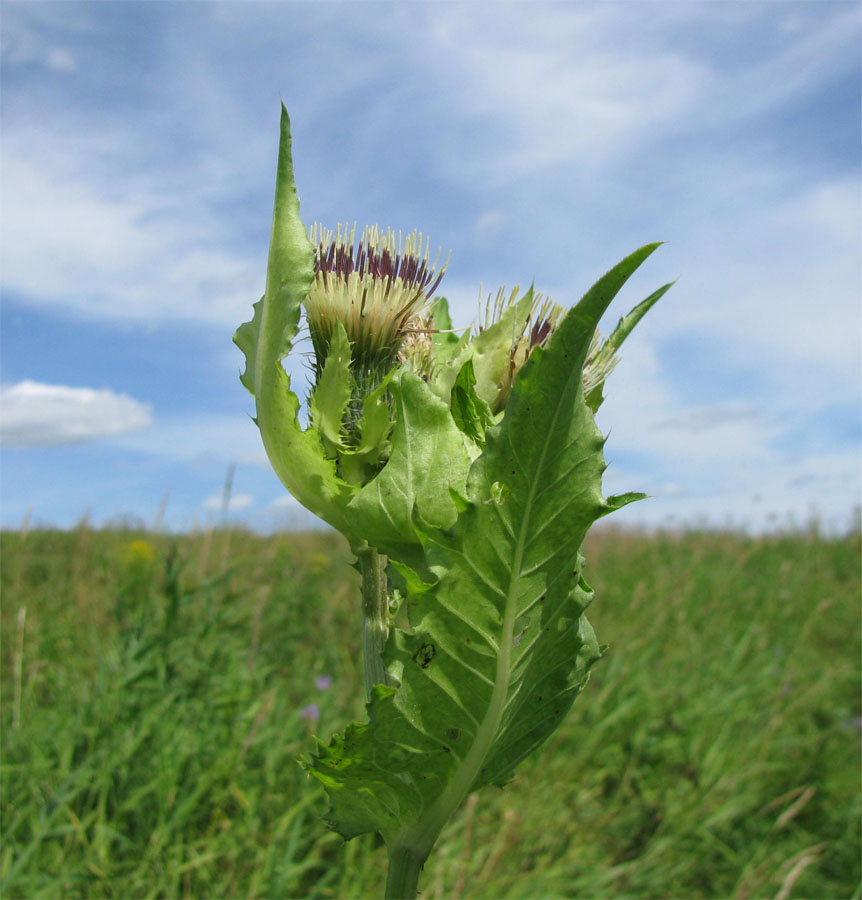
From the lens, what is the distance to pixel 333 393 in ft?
4.10

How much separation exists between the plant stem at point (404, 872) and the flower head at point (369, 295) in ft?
2.75

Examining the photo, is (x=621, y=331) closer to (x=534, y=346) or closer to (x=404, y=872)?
(x=534, y=346)

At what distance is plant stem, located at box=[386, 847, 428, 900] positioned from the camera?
1.26 meters

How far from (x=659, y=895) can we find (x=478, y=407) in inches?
159

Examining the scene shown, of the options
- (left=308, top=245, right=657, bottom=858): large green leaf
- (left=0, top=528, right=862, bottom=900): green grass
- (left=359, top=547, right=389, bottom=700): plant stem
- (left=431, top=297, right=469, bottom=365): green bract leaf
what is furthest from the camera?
(left=0, top=528, right=862, bottom=900): green grass

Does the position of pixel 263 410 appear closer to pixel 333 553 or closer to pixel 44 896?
pixel 44 896

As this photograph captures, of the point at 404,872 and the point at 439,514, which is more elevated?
the point at 439,514

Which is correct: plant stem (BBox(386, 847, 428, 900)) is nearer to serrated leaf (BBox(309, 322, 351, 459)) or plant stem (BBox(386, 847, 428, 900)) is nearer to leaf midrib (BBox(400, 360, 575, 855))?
leaf midrib (BBox(400, 360, 575, 855))

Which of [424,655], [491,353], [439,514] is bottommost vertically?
[424,655]

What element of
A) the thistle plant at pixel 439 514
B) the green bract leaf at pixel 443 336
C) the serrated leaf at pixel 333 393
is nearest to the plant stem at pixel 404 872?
the thistle plant at pixel 439 514

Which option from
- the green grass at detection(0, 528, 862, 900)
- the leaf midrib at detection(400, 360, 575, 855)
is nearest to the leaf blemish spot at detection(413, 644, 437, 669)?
the leaf midrib at detection(400, 360, 575, 855)

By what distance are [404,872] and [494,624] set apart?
0.49m

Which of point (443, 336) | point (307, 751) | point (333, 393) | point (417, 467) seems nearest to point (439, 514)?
point (417, 467)

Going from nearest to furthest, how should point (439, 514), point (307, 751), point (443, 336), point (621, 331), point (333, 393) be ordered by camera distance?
point (439, 514)
point (333, 393)
point (621, 331)
point (443, 336)
point (307, 751)
